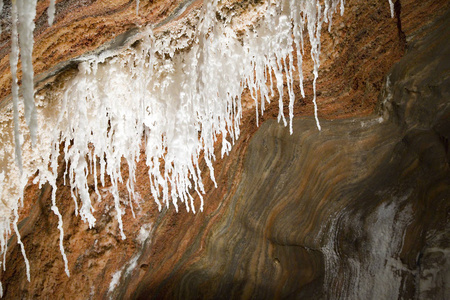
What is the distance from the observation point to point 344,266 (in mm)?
2115

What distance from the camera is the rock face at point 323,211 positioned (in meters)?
1.84

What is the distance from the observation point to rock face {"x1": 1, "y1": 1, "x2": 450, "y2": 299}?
1841mm

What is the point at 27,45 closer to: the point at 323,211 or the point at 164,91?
the point at 164,91

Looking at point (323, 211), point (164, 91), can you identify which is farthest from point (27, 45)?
point (323, 211)

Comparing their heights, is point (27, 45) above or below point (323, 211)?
above

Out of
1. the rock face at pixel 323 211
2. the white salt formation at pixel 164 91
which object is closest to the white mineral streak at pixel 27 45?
the white salt formation at pixel 164 91

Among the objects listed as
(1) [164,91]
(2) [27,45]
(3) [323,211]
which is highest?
(1) [164,91]

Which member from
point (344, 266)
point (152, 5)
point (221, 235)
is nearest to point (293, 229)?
point (344, 266)

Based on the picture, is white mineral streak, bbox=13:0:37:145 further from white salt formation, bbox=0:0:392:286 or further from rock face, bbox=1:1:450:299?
rock face, bbox=1:1:450:299

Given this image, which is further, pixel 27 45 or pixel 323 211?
pixel 323 211

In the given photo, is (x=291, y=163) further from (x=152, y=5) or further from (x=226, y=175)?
(x=152, y=5)

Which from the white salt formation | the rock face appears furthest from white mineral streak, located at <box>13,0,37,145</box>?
the rock face

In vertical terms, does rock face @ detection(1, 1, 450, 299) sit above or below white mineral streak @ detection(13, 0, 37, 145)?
below

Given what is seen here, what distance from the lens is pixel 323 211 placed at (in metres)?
2.13
